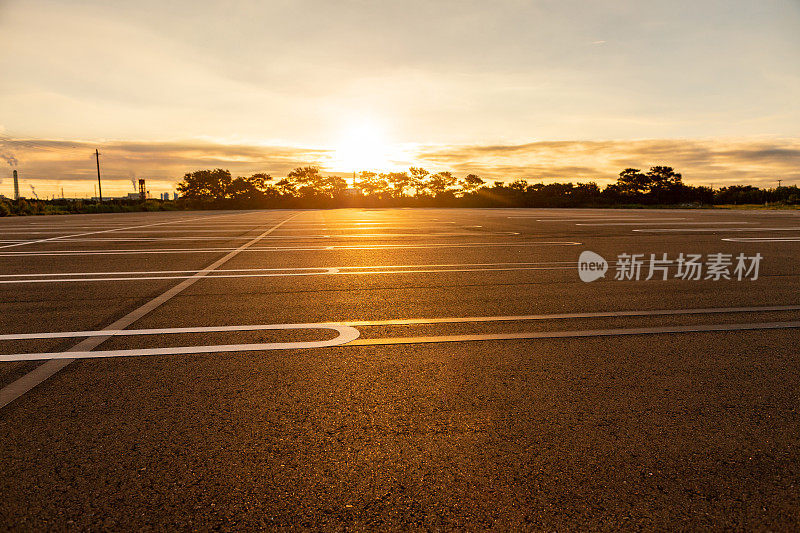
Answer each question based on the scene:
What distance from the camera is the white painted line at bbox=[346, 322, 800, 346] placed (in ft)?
14.5

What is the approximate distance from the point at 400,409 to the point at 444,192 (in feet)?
304

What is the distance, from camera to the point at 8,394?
3283mm

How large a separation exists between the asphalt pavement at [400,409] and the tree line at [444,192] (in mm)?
72943

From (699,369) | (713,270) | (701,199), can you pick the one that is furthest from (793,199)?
(699,369)

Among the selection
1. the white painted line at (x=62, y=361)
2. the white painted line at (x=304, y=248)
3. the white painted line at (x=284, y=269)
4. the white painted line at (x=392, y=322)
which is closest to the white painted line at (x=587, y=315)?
the white painted line at (x=392, y=322)

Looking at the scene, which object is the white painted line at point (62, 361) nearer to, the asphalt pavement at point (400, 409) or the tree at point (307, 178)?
the asphalt pavement at point (400, 409)

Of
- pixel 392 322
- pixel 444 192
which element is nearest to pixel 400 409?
pixel 392 322

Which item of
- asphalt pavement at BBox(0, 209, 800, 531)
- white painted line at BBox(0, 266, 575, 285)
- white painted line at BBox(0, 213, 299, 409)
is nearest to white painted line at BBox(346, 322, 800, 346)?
asphalt pavement at BBox(0, 209, 800, 531)

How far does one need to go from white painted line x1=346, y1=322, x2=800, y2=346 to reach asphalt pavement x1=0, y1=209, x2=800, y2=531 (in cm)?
4

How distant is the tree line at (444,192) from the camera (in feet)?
265

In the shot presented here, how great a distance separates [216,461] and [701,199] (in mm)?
102834

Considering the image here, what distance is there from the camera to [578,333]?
4.70m

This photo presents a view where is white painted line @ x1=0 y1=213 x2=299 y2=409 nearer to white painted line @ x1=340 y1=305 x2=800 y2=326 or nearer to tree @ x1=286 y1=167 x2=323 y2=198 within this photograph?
white painted line @ x1=340 y1=305 x2=800 y2=326

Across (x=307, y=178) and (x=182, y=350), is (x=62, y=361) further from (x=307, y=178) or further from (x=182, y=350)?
(x=307, y=178)
